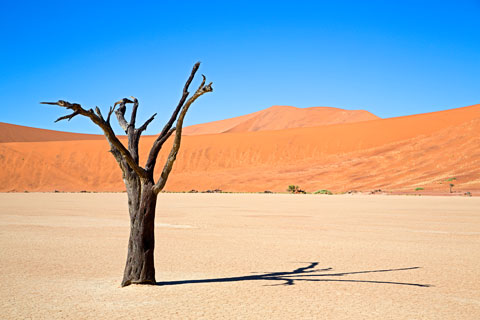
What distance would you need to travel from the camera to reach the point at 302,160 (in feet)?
233

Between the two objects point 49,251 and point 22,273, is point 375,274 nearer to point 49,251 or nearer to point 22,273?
point 22,273

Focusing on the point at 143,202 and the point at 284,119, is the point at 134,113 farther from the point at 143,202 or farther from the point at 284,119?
the point at 284,119

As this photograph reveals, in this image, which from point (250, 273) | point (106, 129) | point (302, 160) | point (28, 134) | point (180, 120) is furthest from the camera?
point (28, 134)

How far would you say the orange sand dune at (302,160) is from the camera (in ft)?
165

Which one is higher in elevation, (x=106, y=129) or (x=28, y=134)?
(x=28, y=134)

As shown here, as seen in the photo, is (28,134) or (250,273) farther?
(28,134)

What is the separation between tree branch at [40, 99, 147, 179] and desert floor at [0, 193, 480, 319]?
1803 mm

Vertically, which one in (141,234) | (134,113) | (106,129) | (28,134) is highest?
(28,134)

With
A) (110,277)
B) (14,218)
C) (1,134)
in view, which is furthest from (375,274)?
(1,134)

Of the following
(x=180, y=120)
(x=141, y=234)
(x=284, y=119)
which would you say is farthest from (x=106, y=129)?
(x=284, y=119)

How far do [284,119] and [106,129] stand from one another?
158822 mm

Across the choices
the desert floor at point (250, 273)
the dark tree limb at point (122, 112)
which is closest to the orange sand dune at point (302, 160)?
the desert floor at point (250, 273)

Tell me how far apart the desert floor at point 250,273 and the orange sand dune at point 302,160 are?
104 feet

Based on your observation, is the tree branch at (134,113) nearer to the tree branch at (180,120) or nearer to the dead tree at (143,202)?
the dead tree at (143,202)
